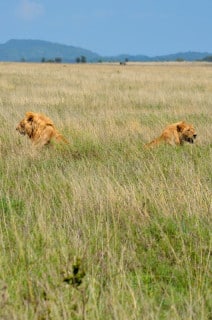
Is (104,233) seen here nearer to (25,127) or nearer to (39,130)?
(39,130)

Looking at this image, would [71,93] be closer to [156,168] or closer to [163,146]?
[163,146]

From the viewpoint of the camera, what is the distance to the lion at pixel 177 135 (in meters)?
8.62

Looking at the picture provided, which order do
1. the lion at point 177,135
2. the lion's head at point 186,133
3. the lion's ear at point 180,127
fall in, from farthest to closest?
the lion's ear at point 180,127 < the lion's head at point 186,133 < the lion at point 177,135

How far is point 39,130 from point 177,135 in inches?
86.7

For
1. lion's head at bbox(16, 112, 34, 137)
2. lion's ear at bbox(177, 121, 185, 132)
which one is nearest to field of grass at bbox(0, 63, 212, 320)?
lion's head at bbox(16, 112, 34, 137)

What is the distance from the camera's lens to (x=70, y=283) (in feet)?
9.69

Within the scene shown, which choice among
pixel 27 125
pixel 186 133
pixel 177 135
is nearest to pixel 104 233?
pixel 177 135

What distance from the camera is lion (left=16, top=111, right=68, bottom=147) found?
8633 mm

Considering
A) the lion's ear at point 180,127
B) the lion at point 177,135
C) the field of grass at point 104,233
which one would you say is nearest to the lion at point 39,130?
the field of grass at point 104,233

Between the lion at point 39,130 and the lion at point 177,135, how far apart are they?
1539 mm

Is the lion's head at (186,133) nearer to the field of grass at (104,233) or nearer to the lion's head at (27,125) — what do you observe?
the field of grass at (104,233)

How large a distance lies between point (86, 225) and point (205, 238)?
3.05ft

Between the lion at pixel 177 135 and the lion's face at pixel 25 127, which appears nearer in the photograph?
the lion at pixel 177 135

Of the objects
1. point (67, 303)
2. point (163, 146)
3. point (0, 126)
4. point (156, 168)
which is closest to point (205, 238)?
point (67, 303)
